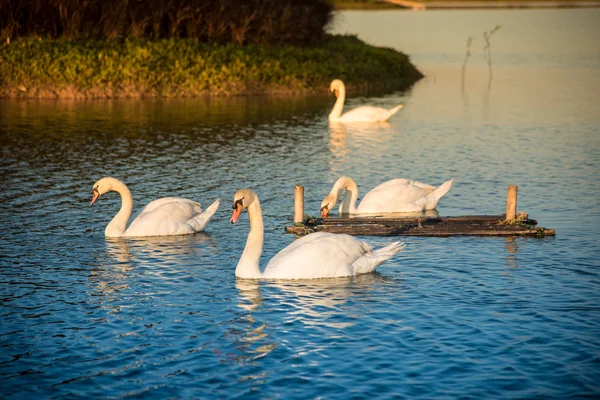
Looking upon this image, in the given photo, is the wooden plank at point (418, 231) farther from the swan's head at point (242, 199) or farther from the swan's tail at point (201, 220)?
the swan's head at point (242, 199)

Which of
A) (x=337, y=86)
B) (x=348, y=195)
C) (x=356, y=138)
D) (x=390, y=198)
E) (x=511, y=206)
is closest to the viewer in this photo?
(x=511, y=206)

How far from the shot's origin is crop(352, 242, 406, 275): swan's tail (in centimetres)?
1409

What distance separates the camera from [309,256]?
44.8ft

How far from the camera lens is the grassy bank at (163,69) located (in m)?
37.1

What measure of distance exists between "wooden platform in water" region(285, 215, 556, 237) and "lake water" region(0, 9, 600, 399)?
0.27 metres

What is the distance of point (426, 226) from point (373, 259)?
3158 mm

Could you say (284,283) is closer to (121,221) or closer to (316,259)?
(316,259)

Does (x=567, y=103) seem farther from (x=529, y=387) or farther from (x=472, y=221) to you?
(x=529, y=387)

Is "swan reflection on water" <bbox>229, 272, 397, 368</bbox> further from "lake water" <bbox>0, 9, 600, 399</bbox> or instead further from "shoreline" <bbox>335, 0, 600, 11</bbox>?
"shoreline" <bbox>335, 0, 600, 11</bbox>

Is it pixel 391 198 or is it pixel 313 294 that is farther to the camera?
pixel 391 198

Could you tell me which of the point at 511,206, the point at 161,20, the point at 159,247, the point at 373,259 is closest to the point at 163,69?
the point at 161,20

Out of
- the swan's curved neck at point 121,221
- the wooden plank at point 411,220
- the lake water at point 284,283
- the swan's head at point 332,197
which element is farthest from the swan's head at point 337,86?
the swan's curved neck at point 121,221

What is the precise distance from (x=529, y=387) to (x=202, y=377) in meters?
3.59

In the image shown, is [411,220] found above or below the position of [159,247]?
above
